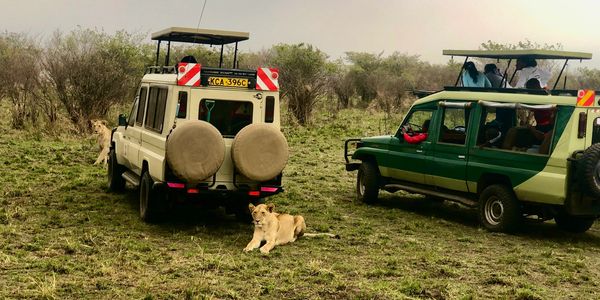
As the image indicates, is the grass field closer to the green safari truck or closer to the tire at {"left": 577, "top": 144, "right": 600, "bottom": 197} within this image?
the green safari truck

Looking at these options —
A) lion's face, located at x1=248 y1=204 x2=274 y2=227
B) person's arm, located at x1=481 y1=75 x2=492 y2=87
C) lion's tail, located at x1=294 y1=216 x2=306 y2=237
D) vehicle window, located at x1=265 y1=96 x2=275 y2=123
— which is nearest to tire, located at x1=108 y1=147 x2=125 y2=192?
vehicle window, located at x1=265 y1=96 x2=275 y2=123

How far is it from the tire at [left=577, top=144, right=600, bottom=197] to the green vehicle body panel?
21 centimetres

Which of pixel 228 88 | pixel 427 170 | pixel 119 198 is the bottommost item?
pixel 119 198

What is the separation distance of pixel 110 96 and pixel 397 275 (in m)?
15.3

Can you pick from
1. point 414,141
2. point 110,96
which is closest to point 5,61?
point 110,96

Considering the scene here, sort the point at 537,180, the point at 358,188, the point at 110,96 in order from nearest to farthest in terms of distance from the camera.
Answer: the point at 537,180 < the point at 358,188 < the point at 110,96

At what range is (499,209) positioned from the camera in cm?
1012

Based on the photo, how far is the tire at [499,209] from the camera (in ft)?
32.2

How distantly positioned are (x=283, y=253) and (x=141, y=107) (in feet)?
12.0

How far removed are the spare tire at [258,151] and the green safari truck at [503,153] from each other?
2.79 meters

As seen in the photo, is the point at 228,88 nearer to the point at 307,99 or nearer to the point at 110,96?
the point at 110,96

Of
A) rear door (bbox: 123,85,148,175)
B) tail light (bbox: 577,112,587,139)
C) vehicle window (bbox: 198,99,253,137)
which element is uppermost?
tail light (bbox: 577,112,587,139)

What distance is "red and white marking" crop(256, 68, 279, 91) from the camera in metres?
9.66

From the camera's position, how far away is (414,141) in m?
11.5
